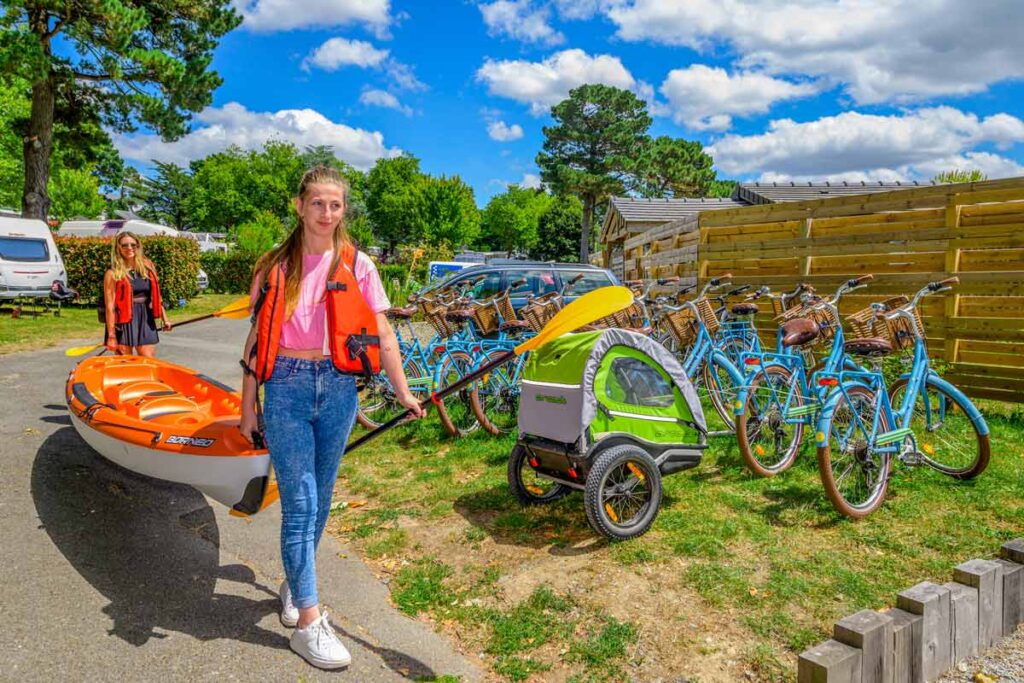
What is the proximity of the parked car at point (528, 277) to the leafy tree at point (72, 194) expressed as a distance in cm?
5095

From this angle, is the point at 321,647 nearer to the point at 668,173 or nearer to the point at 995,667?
the point at 995,667

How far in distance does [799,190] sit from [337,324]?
79.8 feet

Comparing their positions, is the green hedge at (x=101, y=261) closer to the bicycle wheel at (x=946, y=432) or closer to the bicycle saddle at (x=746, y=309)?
the bicycle saddle at (x=746, y=309)

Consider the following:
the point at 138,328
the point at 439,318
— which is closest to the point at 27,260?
the point at 138,328

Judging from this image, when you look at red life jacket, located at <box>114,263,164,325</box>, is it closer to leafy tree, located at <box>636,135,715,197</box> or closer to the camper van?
the camper van

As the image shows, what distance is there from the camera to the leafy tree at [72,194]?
50656 millimetres

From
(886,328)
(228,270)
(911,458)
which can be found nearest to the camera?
(911,458)

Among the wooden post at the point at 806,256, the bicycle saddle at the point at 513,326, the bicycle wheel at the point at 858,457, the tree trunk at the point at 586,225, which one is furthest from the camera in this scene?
the tree trunk at the point at 586,225

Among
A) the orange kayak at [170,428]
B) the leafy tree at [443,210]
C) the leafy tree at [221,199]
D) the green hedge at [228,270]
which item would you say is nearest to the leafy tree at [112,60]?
the green hedge at [228,270]

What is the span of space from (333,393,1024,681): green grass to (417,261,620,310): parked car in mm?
5157

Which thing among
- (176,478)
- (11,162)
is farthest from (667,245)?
(11,162)

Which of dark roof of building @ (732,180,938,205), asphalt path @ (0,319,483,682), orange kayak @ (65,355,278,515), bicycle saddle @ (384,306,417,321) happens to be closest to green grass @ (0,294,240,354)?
orange kayak @ (65,355,278,515)

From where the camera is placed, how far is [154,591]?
3736 millimetres

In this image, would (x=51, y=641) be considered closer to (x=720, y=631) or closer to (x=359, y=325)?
(x=359, y=325)
